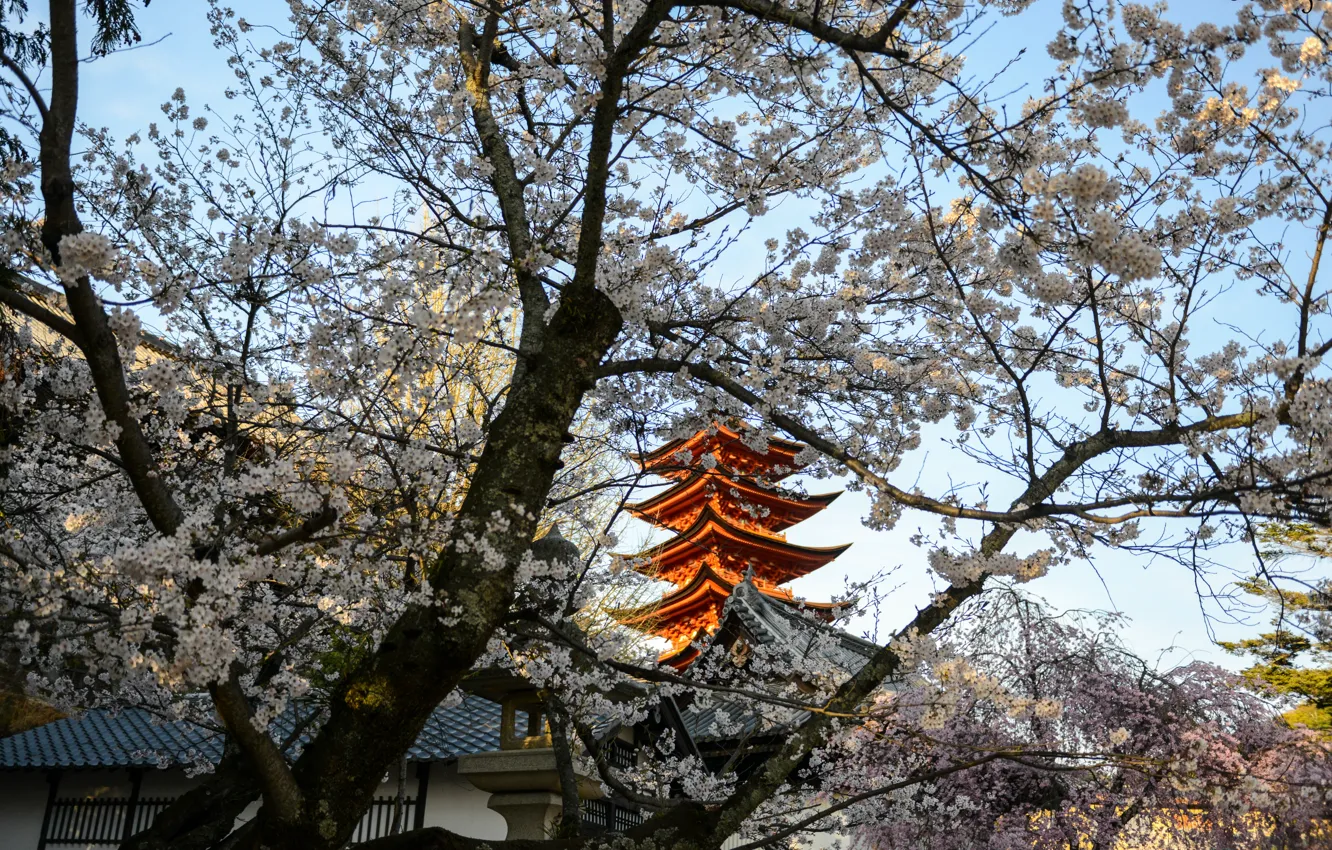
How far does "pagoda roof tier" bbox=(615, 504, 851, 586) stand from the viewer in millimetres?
22516

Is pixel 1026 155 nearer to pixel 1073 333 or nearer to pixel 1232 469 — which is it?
pixel 1232 469

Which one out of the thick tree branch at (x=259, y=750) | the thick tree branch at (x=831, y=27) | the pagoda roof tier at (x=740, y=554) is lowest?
the thick tree branch at (x=259, y=750)

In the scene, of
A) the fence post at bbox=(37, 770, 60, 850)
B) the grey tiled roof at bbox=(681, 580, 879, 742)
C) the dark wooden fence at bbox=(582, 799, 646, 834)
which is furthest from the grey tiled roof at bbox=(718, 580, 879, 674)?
the fence post at bbox=(37, 770, 60, 850)

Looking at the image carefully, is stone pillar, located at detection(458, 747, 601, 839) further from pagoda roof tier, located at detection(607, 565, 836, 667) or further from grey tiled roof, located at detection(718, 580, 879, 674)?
pagoda roof tier, located at detection(607, 565, 836, 667)

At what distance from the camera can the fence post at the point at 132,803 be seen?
1207 centimetres

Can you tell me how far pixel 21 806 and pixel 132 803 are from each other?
2.36m

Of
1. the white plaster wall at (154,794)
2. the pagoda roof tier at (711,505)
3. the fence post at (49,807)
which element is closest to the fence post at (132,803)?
the white plaster wall at (154,794)

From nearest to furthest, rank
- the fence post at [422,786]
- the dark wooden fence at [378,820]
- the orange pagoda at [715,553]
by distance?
1. the dark wooden fence at [378,820]
2. the fence post at [422,786]
3. the orange pagoda at [715,553]

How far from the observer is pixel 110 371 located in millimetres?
2934

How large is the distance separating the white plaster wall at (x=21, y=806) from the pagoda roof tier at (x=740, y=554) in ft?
41.2

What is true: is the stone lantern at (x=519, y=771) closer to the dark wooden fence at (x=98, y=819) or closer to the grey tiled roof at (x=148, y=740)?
the grey tiled roof at (x=148, y=740)

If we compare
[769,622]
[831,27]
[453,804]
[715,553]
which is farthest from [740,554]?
[831,27]

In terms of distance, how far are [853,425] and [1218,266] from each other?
2.19m

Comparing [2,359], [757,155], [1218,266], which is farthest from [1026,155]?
[2,359]
